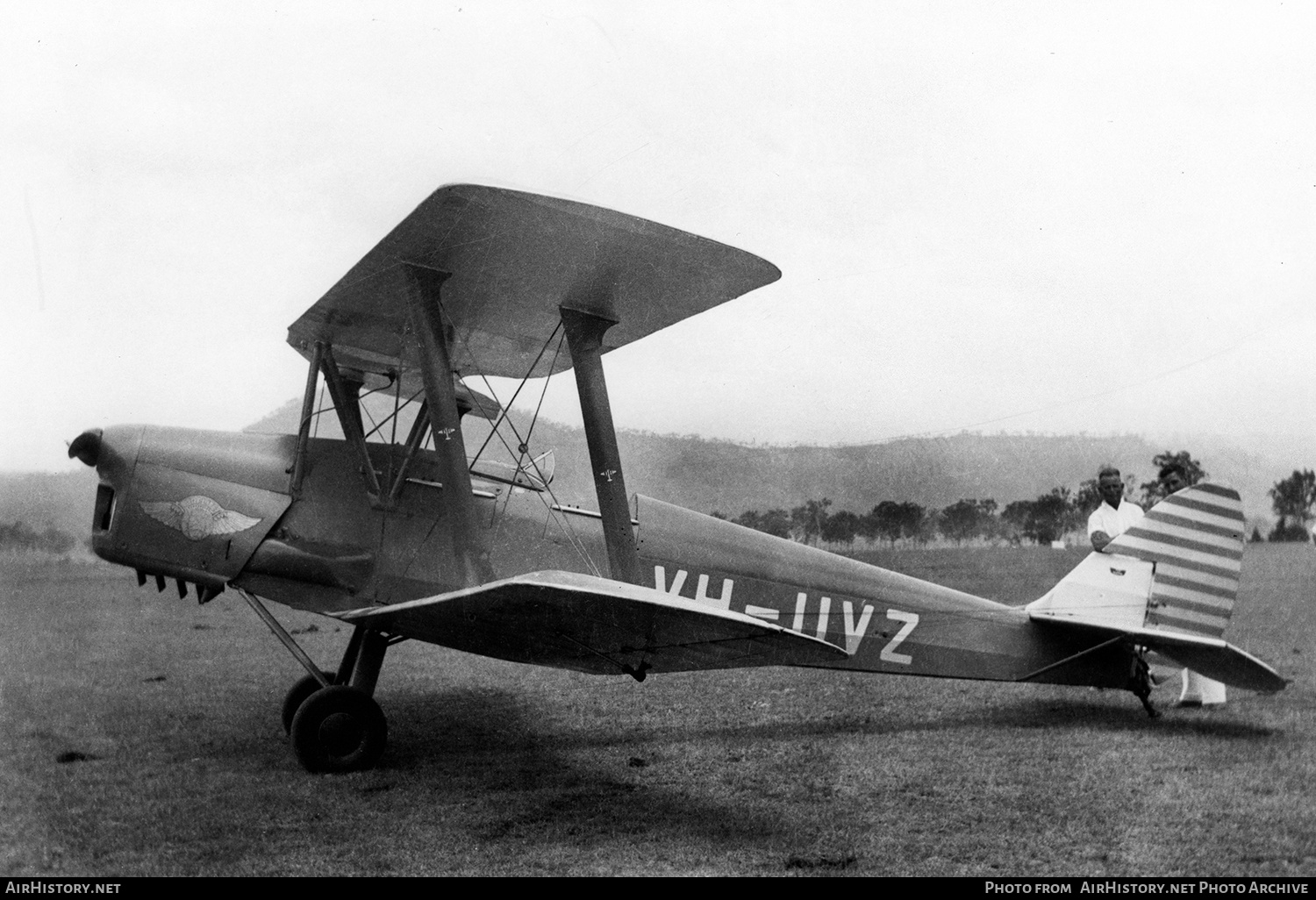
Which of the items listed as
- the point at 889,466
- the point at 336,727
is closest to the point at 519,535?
the point at 336,727

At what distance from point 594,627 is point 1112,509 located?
4354mm

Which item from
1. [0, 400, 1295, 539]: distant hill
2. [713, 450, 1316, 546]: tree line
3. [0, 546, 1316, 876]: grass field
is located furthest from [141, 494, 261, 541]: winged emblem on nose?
[713, 450, 1316, 546]: tree line

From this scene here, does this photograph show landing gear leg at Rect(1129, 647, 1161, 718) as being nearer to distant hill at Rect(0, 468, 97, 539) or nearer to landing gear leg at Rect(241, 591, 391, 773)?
landing gear leg at Rect(241, 591, 391, 773)

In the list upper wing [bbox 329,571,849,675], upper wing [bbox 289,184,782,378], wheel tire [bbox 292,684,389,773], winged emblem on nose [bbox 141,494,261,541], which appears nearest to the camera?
upper wing [bbox 329,571,849,675]

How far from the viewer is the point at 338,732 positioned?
4.43 metres

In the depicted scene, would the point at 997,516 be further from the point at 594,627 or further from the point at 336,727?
the point at 336,727

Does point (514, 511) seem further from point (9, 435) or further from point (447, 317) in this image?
point (9, 435)

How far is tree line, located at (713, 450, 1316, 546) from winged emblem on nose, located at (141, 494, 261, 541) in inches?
117

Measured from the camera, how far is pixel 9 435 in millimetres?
4816

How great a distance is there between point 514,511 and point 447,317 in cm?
117

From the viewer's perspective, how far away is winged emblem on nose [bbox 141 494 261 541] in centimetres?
463

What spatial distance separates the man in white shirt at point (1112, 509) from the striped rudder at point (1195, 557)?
0.70 metres

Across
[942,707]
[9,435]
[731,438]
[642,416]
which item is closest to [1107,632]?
[942,707]

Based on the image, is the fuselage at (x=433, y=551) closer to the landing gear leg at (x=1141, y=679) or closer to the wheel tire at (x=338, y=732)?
the landing gear leg at (x=1141, y=679)
